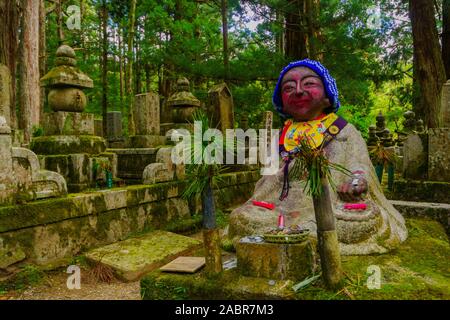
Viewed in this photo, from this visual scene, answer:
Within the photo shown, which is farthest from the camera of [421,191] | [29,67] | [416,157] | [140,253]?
[29,67]

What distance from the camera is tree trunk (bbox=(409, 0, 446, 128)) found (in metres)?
8.29

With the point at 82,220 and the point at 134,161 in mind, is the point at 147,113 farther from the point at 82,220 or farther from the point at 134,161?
the point at 82,220

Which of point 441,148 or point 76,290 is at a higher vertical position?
point 441,148

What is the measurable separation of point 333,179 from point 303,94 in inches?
36.5

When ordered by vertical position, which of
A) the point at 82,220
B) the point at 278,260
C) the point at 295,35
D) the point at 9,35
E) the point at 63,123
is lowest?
the point at 82,220

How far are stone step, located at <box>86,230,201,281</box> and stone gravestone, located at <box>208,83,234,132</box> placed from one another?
3.76 metres

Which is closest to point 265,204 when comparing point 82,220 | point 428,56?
point 82,220

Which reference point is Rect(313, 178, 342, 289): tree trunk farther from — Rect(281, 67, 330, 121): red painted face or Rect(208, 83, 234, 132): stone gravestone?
Rect(208, 83, 234, 132): stone gravestone

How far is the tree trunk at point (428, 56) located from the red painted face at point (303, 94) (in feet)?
18.7

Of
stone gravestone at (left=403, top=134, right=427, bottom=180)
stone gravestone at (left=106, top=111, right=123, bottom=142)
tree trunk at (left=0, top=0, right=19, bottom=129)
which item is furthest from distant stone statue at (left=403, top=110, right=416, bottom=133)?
tree trunk at (left=0, top=0, right=19, bottom=129)

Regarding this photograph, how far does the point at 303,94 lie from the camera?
380 centimetres

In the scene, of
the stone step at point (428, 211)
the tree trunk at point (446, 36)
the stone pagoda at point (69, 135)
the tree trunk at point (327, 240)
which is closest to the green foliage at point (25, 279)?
the stone pagoda at point (69, 135)

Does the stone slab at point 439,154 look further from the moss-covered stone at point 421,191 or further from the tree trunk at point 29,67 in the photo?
the tree trunk at point 29,67
